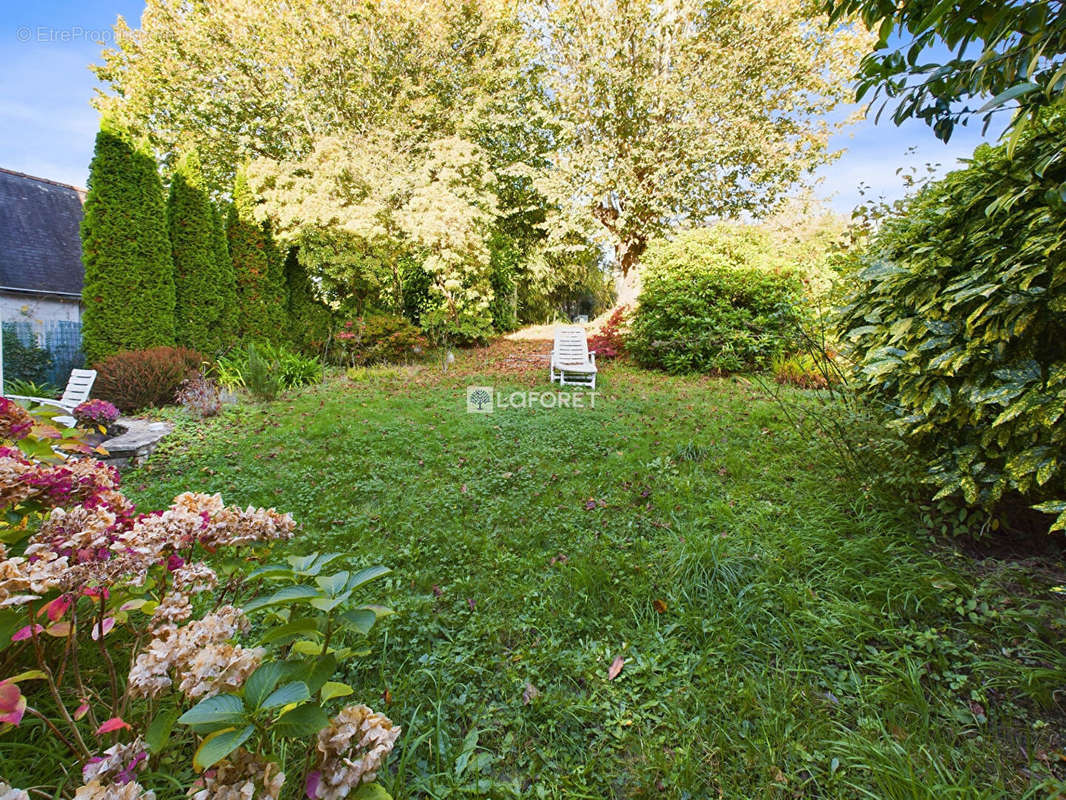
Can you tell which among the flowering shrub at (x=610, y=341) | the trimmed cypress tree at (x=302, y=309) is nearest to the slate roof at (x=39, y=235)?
the trimmed cypress tree at (x=302, y=309)

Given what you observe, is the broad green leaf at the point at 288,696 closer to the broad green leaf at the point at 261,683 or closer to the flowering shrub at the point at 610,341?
the broad green leaf at the point at 261,683

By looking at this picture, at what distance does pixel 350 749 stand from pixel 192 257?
380 inches

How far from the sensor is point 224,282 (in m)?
8.38

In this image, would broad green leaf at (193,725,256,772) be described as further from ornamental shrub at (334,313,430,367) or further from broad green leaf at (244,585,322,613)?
ornamental shrub at (334,313,430,367)

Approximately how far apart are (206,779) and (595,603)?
168 cm

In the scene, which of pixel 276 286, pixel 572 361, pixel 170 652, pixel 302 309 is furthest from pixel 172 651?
pixel 302 309

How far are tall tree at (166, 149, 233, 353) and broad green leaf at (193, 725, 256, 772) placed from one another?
905 cm

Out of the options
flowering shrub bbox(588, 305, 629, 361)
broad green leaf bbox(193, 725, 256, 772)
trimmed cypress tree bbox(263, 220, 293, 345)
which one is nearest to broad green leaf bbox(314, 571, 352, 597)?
broad green leaf bbox(193, 725, 256, 772)

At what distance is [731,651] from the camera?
5.88ft

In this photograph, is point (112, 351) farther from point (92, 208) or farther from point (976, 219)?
point (976, 219)

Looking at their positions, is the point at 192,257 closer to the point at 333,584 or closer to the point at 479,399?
the point at 479,399

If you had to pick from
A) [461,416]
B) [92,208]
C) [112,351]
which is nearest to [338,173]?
[92,208]

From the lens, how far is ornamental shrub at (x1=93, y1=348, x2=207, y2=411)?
18.3 feet

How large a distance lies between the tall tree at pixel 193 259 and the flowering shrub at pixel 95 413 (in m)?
4.14
